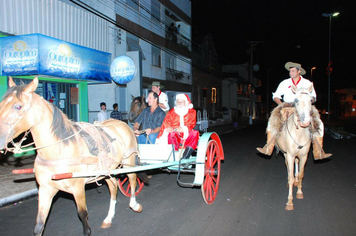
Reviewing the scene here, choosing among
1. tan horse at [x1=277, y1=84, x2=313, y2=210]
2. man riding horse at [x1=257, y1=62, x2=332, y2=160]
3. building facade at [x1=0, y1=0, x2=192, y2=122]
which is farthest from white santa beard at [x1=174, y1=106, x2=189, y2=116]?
building facade at [x1=0, y1=0, x2=192, y2=122]

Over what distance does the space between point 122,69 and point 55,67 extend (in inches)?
123

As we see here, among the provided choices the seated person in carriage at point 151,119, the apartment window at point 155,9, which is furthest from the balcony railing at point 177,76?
the seated person in carriage at point 151,119

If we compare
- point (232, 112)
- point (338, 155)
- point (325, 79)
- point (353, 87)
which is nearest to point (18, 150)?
point (338, 155)

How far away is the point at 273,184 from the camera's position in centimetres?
678

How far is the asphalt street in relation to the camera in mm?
4242

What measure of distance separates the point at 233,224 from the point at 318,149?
9.42 feet

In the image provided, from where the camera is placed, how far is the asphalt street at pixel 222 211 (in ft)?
13.9

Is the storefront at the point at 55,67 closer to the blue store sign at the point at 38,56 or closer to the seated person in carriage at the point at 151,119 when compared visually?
the blue store sign at the point at 38,56

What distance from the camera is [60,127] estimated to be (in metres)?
3.41

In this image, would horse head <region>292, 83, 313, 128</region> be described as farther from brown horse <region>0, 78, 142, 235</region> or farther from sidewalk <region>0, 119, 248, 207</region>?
sidewalk <region>0, 119, 248, 207</region>

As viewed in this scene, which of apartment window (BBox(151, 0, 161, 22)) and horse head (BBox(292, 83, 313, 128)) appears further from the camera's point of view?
apartment window (BBox(151, 0, 161, 22))

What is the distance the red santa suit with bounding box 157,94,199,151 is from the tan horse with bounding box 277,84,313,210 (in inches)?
78.4

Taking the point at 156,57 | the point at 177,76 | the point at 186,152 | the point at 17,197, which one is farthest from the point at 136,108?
the point at 177,76

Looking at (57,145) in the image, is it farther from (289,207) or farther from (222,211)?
(289,207)
